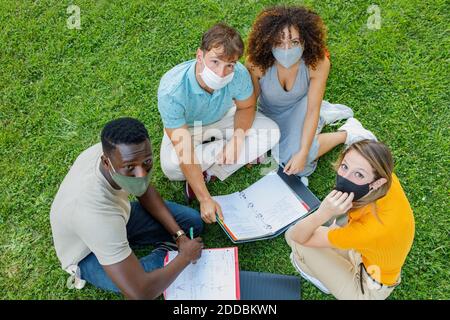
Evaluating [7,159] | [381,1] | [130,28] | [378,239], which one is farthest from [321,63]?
[7,159]

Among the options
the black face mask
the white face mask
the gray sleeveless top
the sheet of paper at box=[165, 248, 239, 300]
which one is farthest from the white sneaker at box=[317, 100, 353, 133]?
the sheet of paper at box=[165, 248, 239, 300]

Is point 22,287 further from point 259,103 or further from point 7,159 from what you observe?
point 259,103

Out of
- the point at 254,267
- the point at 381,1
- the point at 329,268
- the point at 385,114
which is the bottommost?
the point at 254,267

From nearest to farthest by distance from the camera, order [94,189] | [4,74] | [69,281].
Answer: [94,189] → [69,281] → [4,74]

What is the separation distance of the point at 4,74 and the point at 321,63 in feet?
9.19

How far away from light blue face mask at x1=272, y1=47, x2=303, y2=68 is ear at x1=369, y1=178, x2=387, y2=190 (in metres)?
1.06

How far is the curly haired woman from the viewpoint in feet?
9.68

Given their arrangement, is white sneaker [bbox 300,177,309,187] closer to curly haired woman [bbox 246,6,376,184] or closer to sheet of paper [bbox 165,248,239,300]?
curly haired woman [bbox 246,6,376,184]

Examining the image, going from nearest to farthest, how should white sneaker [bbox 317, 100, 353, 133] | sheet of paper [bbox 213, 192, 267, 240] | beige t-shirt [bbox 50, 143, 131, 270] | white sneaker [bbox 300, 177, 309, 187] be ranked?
beige t-shirt [bbox 50, 143, 131, 270], sheet of paper [bbox 213, 192, 267, 240], white sneaker [bbox 300, 177, 309, 187], white sneaker [bbox 317, 100, 353, 133]

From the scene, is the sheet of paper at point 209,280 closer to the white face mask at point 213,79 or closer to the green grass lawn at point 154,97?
the green grass lawn at point 154,97

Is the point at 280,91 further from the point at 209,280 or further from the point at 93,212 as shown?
the point at 93,212

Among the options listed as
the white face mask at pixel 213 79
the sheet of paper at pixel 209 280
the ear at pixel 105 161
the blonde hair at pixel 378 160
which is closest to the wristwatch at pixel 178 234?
the sheet of paper at pixel 209 280

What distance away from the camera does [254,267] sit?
318 centimetres

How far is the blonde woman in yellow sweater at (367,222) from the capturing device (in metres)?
2.34
